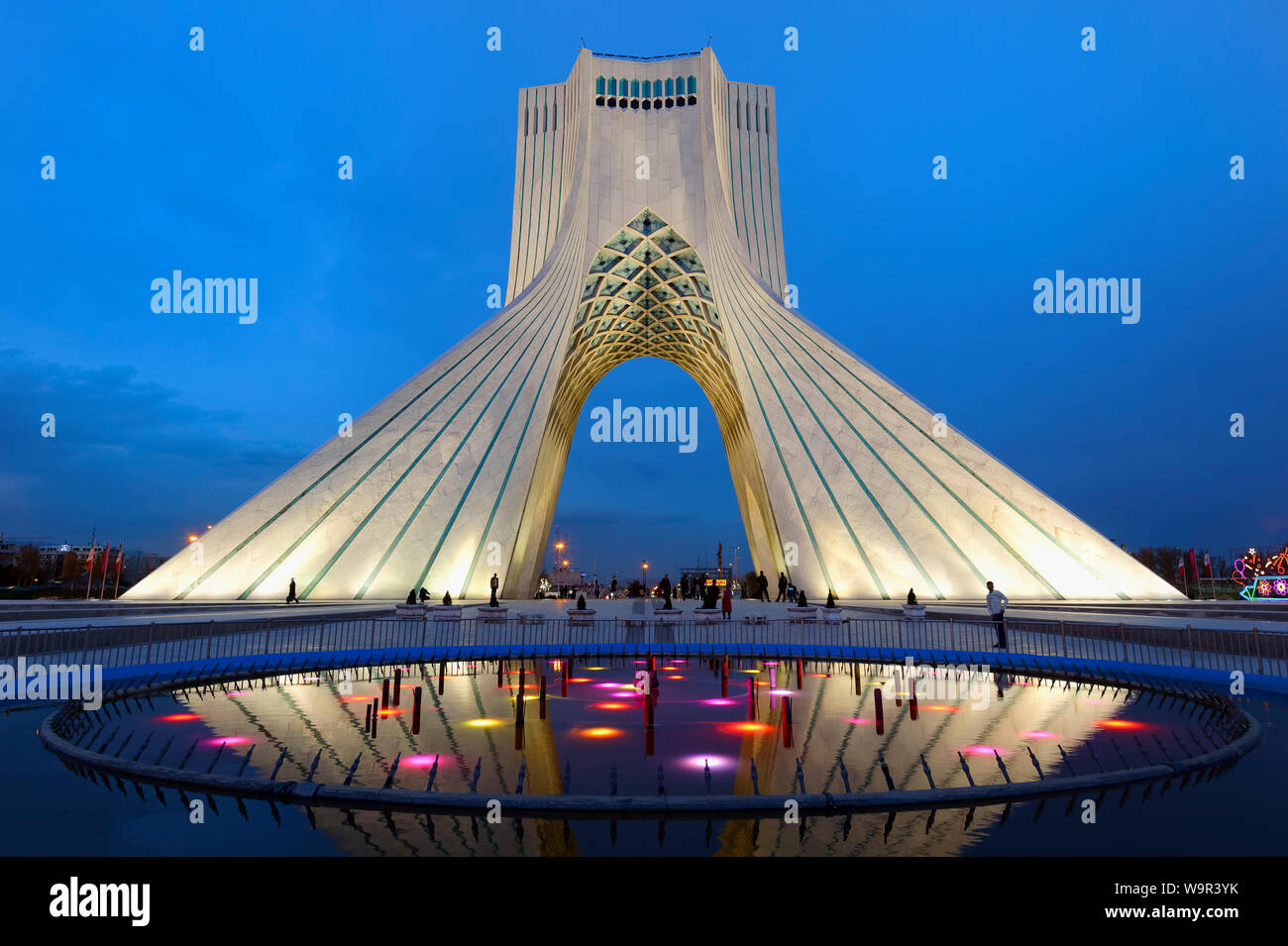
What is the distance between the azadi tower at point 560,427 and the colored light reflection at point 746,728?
13.2 m

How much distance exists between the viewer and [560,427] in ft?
110

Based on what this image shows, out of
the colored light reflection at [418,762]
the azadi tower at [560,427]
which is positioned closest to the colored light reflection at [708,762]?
the colored light reflection at [418,762]

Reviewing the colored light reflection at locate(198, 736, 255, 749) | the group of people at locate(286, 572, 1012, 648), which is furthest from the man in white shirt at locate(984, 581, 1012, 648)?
the colored light reflection at locate(198, 736, 255, 749)

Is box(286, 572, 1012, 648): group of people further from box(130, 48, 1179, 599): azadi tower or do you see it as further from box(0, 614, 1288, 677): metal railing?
box(130, 48, 1179, 599): azadi tower

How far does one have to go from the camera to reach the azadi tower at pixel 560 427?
1903cm

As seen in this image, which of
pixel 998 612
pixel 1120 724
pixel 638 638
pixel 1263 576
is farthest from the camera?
pixel 1263 576

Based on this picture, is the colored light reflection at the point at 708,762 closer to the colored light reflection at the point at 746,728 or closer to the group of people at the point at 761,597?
the colored light reflection at the point at 746,728

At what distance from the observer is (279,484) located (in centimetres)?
2002

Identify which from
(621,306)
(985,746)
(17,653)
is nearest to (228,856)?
(985,746)

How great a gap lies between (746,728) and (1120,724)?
13.8 ft

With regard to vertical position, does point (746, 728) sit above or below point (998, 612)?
below

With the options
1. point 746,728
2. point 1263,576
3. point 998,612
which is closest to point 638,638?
point 998,612

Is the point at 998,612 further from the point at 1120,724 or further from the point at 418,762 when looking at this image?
the point at 418,762
